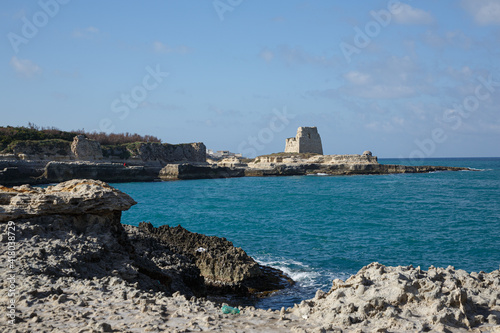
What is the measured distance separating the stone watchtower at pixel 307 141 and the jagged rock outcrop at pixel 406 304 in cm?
8319

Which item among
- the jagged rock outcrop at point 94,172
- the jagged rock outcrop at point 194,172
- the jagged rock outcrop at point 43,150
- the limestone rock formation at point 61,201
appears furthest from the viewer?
the jagged rock outcrop at point 194,172

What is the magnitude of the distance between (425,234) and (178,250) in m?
13.7

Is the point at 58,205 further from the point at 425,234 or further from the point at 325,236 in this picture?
the point at 425,234

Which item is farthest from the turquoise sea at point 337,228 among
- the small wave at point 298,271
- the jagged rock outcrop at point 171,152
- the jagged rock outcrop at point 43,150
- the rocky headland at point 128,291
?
the jagged rock outcrop at point 171,152

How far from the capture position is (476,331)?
5020mm

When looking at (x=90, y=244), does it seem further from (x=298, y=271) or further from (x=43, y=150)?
(x=43, y=150)

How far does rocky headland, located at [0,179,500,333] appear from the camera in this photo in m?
5.27

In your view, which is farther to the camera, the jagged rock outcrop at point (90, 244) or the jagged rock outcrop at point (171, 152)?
the jagged rock outcrop at point (171, 152)

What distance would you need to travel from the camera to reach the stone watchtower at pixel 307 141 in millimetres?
89062

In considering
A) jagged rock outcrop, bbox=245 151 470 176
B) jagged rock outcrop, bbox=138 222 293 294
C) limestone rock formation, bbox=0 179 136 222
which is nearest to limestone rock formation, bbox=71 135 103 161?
jagged rock outcrop, bbox=245 151 470 176

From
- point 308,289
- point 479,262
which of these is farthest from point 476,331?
point 479,262

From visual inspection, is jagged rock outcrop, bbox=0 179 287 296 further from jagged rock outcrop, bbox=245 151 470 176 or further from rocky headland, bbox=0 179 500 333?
jagged rock outcrop, bbox=245 151 470 176

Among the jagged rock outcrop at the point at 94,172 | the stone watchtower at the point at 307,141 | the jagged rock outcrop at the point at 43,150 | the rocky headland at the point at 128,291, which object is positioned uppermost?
the stone watchtower at the point at 307,141

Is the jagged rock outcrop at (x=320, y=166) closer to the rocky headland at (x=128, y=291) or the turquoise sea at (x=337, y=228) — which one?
the turquoise sea at (x=337, y=228)
